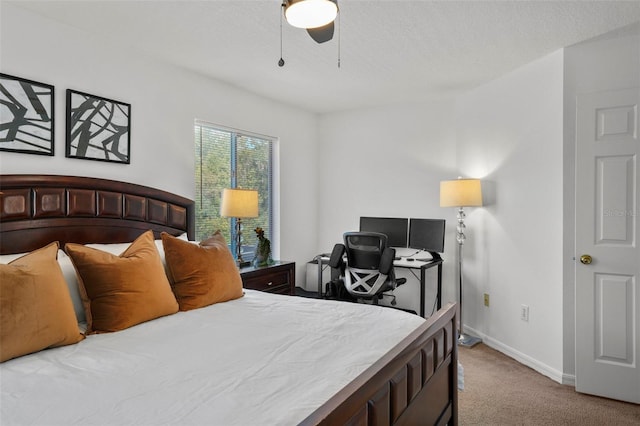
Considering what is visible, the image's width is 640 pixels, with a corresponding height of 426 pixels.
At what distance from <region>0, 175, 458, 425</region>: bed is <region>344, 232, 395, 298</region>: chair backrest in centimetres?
138

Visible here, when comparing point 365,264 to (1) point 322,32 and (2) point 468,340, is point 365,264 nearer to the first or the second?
(2) point 468,340

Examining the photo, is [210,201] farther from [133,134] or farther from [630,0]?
[630,0]

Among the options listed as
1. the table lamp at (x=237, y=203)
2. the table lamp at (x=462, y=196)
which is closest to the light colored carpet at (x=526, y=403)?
the table lamp at (x=462, y=196)

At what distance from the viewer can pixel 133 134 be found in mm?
3041

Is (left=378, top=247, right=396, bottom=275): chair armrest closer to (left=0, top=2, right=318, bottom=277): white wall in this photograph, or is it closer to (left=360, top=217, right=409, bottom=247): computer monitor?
(left=360, top=217, right=409, bottom=247): computer monitor

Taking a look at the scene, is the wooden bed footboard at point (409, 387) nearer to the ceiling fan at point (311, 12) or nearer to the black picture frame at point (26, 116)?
the ceiling fan at point (311, 12)

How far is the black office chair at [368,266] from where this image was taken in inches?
146

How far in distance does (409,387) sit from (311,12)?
63.5 inches

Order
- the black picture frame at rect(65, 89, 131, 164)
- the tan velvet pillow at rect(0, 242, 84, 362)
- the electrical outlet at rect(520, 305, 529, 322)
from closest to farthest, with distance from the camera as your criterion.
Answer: the tan velvet pillow at rect(0, 242, 84, 362) < the black picture frame at rect(65, 89, 131, 164) < the electrical outlet at rect(520, 305, 529, 322)

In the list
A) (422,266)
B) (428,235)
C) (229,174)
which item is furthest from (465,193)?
(229,174)

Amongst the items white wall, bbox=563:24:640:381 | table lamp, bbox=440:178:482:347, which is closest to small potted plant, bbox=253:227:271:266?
table lamp, bbox=440:178:482:347

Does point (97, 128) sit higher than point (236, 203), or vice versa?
point (97, 128)

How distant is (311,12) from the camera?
171 cm

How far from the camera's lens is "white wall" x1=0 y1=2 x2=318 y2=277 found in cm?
244
